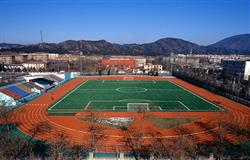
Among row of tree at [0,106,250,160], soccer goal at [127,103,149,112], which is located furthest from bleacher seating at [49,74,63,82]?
row of tree at [0,106,250,160]

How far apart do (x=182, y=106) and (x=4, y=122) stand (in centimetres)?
2156

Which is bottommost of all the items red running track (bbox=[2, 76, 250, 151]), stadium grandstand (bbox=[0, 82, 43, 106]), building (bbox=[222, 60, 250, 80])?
red running track (bbox=[2, 76, 250, 151])

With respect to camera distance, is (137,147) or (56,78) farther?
(56,78)

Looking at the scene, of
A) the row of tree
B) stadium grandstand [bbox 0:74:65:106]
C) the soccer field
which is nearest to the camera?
the row of tree

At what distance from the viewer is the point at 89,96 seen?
113 feet

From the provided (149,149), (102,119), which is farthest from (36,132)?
(149,149)

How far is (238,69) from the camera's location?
53.7m

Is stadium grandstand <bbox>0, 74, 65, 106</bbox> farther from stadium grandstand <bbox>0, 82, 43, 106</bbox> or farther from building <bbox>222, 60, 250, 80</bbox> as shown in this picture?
building <bbox>222, 60, 250, 80</bbox>

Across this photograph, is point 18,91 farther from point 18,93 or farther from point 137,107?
point 137,107

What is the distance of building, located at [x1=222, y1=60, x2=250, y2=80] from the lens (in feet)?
166

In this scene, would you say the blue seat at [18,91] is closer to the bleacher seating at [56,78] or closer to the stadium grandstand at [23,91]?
the stadium grandstand at [23,91]

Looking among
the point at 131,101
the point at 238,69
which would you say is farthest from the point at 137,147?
the point at 238,69

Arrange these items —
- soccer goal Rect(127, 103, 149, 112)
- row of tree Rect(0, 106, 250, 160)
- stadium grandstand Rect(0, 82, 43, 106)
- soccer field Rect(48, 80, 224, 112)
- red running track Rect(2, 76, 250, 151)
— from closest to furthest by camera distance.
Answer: row of tree Rect(0, 106, 250, 160)
red running track Rect(2, 76, 250, 151)
soccer goal Rect(127, 103, 149, 112)
soccer field Rect(48, 80, 224, 112)
stadium grandstand Rect(0, 82, 43, 106)

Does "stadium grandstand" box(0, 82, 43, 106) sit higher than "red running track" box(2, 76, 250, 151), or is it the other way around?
"stadium grandstand" box(0, 82, 43, 106)
